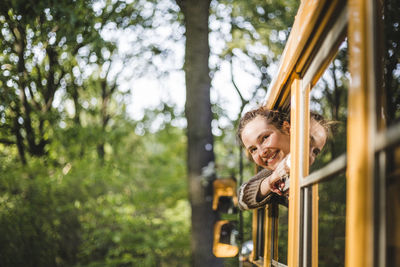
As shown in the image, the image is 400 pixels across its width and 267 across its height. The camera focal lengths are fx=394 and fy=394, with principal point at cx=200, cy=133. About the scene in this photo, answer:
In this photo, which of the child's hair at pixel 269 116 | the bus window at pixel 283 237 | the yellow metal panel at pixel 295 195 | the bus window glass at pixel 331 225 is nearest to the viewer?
the yellow metal panel at pixel 295 195

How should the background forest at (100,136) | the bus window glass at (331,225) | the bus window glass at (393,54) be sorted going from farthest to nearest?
the background forest at (100,136) < the bus window glass at (331,225) < the bus window glass at (393,54)

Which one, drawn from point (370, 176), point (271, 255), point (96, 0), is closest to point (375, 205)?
point (370, 176)

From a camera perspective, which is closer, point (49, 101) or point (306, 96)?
point (306, 96)

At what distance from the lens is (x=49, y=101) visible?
31.2ft

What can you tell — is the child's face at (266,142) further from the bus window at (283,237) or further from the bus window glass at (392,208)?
the bus window glass at (392,208)

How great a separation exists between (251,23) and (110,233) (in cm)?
598

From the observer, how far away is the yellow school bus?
2.76 feet

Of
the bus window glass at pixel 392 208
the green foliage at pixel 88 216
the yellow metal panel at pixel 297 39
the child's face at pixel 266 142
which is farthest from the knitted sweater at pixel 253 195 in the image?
the green foliage at pixel 88 216

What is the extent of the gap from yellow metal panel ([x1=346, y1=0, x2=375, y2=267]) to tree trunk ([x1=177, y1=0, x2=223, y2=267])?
14.7 ft

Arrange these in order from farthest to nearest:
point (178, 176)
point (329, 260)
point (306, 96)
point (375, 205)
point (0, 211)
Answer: point (178, 176) < point (0, 211) < point (329, 260) < point (306, 96) < point (375, 205)

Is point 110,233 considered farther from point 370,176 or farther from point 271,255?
point 370,176

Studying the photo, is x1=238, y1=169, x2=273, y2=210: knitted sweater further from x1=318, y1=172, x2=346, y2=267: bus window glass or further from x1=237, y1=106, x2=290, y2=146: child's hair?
x1=318, y1=172, x2=346, y2=267: bus window glass

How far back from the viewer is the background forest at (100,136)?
282 inches

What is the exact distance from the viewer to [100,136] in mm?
9445
